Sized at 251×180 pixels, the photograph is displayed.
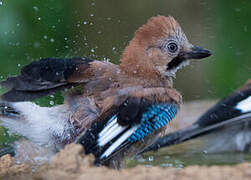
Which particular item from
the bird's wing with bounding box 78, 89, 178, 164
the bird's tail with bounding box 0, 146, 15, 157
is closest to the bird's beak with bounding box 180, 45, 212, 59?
the bird's wing with bounding box 78, 89, 178, 164

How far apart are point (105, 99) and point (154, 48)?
2.26ft

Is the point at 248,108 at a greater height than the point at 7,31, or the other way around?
the point at 7,31

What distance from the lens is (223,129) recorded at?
5.09 m

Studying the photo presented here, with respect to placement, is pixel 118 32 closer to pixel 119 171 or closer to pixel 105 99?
pixel 105 99

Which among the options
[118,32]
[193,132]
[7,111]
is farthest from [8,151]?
[118,32]

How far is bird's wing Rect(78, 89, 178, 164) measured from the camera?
326 cm

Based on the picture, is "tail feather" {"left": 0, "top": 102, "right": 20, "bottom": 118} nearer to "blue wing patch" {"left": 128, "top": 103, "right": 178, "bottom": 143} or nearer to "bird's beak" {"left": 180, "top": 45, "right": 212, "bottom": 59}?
"blue wing patch" {"left": 128, "top": 103, "right": 178, "bottom": 143}

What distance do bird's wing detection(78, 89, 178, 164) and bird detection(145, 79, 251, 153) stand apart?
1043mm

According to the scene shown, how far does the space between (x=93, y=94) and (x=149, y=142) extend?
0.52m

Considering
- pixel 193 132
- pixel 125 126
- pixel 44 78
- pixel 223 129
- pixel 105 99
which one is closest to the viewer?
pixel 125 126

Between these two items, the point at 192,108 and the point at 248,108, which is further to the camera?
the point at 192,108

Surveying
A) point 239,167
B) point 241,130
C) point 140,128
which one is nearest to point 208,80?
point 241,130

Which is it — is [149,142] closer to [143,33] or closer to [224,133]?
[143,33]

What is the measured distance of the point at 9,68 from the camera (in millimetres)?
5762
